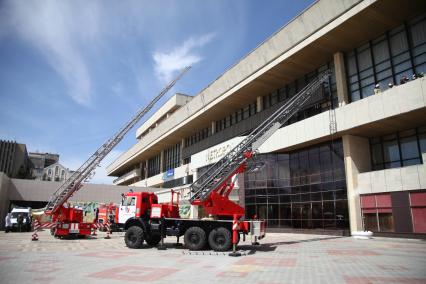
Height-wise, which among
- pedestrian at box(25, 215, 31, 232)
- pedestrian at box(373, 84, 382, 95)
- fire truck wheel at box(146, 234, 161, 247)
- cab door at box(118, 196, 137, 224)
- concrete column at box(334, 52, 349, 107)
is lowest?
fire truck wheel at box(146, 234, 161, 247)

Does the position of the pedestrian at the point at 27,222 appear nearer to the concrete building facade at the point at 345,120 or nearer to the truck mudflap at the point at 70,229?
the truck mudflap at the point at 70,229

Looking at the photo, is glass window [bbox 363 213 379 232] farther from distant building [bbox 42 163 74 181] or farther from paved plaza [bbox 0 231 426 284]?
distant building [bbox 42 163 74 181]

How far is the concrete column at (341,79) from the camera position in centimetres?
2791

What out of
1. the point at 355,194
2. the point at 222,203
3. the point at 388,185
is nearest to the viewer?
the point at 222,203

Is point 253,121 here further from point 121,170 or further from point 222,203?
A: point 121,170

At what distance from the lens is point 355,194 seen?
25812 mm

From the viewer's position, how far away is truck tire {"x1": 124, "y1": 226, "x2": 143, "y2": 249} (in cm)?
1830

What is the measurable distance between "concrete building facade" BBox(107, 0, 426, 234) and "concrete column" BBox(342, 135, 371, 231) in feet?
0.27

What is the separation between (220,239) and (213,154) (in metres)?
22.7

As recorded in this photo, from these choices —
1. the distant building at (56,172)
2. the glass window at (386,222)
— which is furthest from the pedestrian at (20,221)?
the distant building at (56,172)

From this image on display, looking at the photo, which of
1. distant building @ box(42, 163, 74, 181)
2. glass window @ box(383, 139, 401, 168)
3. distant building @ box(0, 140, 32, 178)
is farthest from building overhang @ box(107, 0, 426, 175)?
distant building @ box(42, 163, 74, 181)

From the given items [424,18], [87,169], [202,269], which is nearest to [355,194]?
[424,18]

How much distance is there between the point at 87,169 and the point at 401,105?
29.2 meters

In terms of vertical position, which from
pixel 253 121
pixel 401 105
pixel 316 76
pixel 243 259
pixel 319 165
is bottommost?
pixel 243 259
